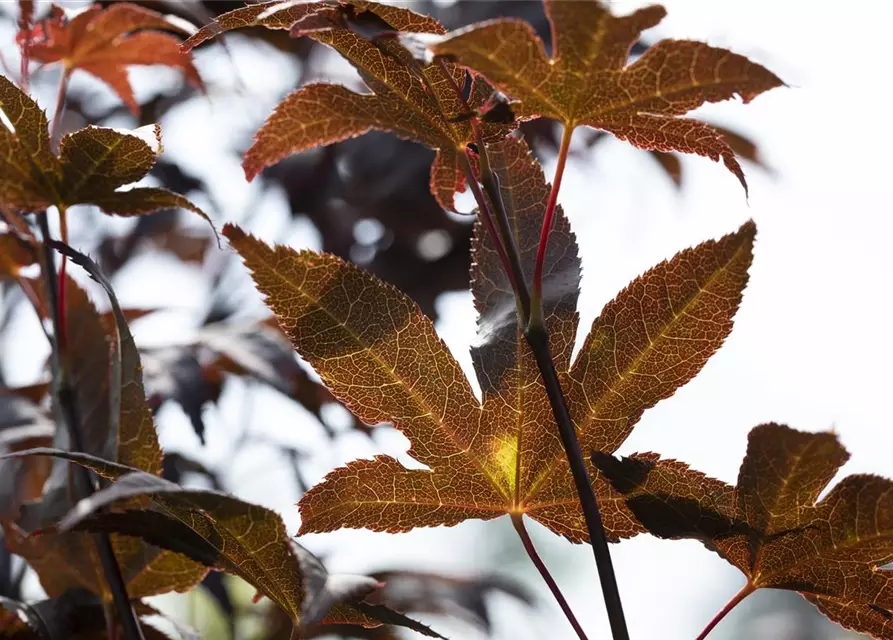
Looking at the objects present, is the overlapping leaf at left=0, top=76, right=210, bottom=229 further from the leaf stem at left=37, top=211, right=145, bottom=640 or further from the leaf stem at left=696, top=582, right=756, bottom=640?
the leaf stem at left=696, top=582, right=756, bottom=640

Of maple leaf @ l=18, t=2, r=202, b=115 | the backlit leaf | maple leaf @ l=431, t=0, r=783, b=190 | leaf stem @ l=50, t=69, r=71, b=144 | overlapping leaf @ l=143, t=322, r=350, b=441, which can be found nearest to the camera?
maple leaf @ l=431, t=0, r=783, b=190

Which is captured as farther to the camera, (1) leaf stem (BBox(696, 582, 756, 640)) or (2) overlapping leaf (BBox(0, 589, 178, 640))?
(2) overlapping leaf (BBox(0, 589, 178, 640))

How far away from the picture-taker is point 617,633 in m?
0.36

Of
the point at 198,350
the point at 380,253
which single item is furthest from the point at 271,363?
the point at 380,253

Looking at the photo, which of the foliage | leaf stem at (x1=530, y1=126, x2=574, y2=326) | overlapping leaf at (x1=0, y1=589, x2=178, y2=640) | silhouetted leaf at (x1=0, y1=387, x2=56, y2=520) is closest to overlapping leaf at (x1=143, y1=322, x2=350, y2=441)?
silhouetted leaf at (x1=0, y1=387, x2=56, y2=520)

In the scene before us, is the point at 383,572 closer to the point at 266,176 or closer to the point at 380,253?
the point at 380,253

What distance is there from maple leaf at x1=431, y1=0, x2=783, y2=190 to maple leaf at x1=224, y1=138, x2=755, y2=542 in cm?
6

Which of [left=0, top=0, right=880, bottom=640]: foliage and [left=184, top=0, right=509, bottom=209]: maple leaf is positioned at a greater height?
[left=184, top=0, right=509, bottom=209]: maple leaf

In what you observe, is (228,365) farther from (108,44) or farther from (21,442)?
(108,44)

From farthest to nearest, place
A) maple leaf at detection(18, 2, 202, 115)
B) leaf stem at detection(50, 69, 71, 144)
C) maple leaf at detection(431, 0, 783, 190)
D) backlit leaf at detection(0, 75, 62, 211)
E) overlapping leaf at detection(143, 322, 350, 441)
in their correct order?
overlapping leaf at detection(143, 322, 350, 441) → maple leaf at detection(18, 2, 202, 115) → leaf stem at detection(50, 69, 71, 144) → backlit leaf at detection(0, 75, 62, 211) → maple leaf at detection(431, 0, 783, 190)

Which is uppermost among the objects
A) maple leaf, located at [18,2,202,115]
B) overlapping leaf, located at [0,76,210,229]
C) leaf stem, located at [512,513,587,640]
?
maple leaf, located at [18,2,202,115]

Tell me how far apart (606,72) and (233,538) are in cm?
26

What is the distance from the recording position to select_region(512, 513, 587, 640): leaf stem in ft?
1.29

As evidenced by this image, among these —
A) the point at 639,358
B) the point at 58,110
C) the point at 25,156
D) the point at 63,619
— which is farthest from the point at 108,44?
the point at 639,358
